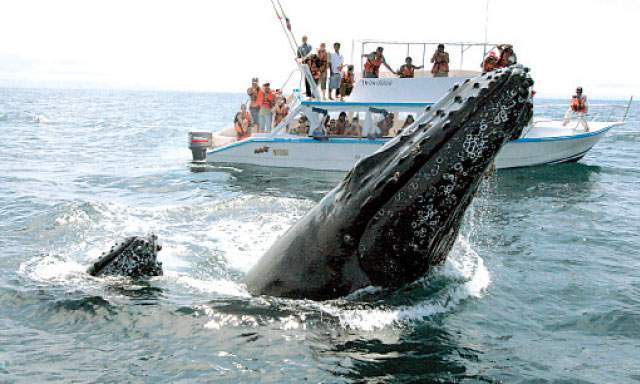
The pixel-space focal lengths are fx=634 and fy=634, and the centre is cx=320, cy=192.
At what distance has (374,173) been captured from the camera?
20.2ft

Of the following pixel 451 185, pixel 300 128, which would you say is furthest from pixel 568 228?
pixel 300 128

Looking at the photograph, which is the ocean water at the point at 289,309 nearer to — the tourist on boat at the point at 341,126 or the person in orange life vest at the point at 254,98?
the tourist on boat at the point at 341,126

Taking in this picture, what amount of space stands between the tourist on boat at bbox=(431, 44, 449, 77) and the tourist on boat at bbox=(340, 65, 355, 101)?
3.24m

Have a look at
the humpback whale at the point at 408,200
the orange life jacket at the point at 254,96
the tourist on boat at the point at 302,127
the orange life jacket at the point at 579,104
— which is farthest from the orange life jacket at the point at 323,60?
the humpback whale at the point at 408,200

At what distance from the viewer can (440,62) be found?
945 inches

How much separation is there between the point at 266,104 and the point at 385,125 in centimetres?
564

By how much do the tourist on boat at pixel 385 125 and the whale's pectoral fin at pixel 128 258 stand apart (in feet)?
55.8

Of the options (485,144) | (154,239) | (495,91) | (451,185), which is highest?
(495,91)

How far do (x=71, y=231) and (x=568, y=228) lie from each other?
10.9 m

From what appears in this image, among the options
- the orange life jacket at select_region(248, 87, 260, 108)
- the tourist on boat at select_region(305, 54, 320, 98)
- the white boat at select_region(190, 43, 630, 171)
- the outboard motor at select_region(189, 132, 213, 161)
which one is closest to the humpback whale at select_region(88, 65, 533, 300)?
the white boat at select_region(190, 43, 630, 171)

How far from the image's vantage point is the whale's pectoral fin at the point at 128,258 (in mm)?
8109

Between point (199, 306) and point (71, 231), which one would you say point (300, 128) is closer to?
point (71, 231)

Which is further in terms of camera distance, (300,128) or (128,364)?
(300,128)

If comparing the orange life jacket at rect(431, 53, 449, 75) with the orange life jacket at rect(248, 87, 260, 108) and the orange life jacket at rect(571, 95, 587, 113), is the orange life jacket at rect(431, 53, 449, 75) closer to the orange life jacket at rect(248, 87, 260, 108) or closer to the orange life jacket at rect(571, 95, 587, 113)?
the orange life jacket at rect(571, 95, 587, 113)
